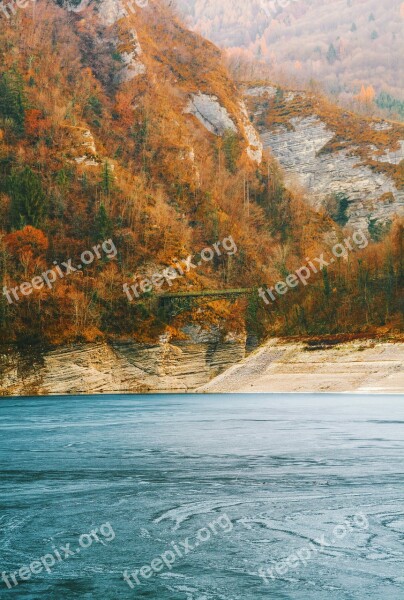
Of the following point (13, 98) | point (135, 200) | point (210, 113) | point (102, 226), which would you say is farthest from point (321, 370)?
point (210, 113)

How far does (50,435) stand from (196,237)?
85.7 m

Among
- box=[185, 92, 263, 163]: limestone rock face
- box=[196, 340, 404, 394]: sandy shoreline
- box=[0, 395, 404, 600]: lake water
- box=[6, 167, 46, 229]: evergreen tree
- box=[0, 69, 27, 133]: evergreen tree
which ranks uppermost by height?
box=[0, 69, 27, 133]: evergreen tree

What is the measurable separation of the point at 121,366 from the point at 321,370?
90.8 feet

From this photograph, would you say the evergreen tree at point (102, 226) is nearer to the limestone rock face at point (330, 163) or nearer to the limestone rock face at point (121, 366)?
the limestone rock face at point (121, 366)

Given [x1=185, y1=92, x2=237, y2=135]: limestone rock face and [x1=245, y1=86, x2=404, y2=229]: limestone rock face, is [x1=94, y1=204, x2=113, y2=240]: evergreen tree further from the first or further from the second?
[x1=245, y1=86, x2=404, y2=229]: limestone rock face

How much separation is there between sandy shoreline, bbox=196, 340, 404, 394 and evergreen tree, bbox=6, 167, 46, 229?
35415 mm

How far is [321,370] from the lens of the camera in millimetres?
82750

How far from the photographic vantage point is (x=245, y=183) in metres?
151

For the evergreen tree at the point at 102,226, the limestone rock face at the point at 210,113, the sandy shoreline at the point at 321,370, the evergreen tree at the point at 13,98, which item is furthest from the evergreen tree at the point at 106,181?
the limestone rock face at the point at 210,113

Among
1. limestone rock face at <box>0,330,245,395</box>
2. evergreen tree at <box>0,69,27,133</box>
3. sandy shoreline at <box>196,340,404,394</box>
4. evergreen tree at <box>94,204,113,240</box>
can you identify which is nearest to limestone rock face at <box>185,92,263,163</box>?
evergreen tree at <box>0,69,27,133</box>

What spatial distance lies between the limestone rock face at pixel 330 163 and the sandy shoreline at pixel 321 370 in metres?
80.4

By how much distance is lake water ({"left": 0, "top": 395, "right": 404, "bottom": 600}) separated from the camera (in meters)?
12.5

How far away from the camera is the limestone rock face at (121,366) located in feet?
294

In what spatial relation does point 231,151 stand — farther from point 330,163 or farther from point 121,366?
point 121,366
